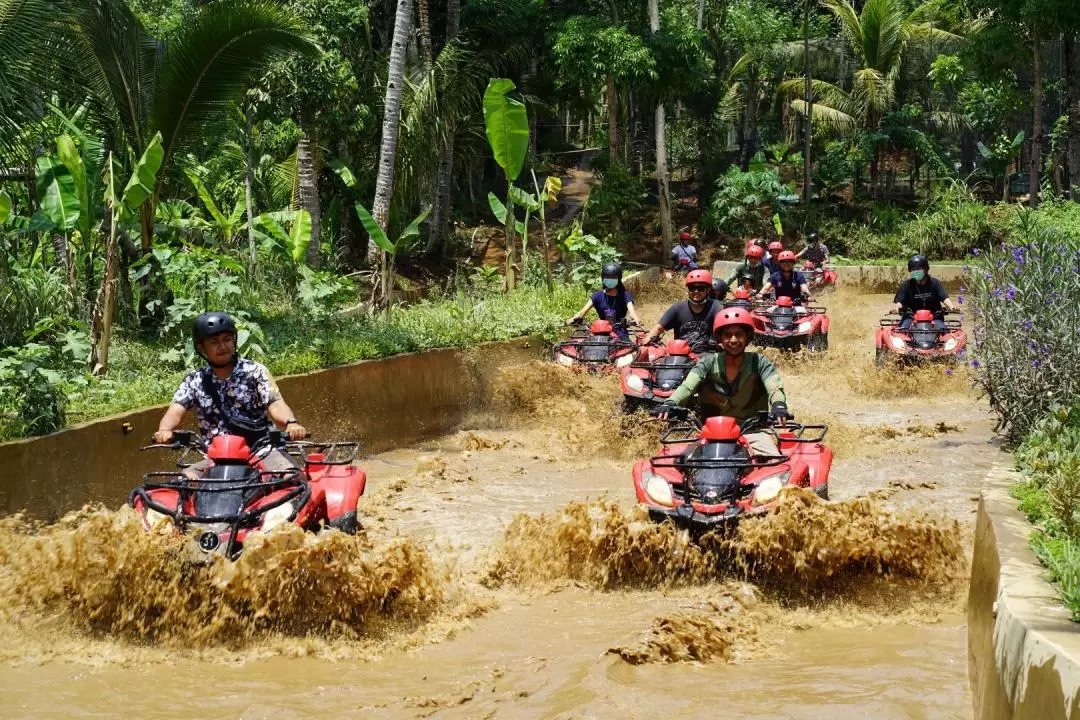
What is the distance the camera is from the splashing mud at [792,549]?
723cm

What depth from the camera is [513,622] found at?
23.9 ft

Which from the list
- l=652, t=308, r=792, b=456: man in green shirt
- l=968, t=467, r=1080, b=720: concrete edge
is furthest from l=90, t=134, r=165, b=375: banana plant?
l=968, t=467, r=1080, b=720: concrete edge

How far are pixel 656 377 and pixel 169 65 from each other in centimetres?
608

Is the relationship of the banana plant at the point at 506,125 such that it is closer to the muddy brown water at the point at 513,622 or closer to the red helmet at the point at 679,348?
the red helmet at the point at 679,348

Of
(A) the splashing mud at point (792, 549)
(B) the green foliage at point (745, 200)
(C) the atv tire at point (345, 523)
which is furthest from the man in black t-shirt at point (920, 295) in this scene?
(B) the green foliage at point (745, 200)

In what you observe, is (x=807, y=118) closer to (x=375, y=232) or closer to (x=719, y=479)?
(x=375, y=232)

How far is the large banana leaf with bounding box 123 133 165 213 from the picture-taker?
1183 cm

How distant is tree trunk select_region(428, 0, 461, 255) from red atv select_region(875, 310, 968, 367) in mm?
12601

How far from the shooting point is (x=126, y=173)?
13648 mm

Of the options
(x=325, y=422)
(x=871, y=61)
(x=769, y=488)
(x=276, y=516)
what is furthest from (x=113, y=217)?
(x=871, y=61)

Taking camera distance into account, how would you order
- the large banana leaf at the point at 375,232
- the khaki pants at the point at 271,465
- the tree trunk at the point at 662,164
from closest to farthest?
the khaki pants at the point at 271,465 < the large banana leaf at the point at 375,232 < the tree trunk at the point at 662,164

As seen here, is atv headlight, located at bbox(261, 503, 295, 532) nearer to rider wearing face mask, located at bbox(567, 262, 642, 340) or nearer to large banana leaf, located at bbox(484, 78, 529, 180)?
rider wearing face mask, located at bbox(567, 262, 642, 340)

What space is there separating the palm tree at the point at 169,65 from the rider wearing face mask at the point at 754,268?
9201 millimetres

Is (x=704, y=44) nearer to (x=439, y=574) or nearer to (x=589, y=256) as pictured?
(x=589, y=256)
